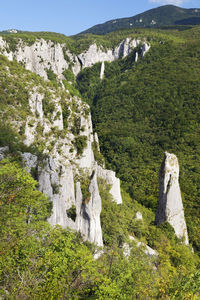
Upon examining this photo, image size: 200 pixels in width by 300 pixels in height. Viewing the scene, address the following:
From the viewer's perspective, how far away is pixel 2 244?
1095cm

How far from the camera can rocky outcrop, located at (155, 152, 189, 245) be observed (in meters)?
32.3

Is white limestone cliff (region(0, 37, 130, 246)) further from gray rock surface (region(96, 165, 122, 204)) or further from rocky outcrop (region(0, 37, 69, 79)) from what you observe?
rocky outcrop (region(0, 37, 69, 79))

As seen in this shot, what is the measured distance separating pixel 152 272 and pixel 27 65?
10733 cm

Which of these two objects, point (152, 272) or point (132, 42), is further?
point (132, 42)

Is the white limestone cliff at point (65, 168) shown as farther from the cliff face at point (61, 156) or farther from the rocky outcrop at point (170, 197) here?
the rocky outcrop at point (170, 197)

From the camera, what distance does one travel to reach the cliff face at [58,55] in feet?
349

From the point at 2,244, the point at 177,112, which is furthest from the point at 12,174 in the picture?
the point at 177,112

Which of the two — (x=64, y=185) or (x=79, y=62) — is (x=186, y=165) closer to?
(x=64, y=185)

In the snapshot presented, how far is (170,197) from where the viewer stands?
3231 cm

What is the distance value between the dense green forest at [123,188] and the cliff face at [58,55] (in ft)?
19.6

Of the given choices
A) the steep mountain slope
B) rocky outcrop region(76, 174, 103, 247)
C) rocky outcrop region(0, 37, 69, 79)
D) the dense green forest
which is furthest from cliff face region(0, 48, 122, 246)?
rocky outcrop region(0, 37, 69, 79)

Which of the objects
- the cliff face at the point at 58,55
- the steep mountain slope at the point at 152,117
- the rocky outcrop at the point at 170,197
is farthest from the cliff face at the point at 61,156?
the cliff face at the point at 58,55

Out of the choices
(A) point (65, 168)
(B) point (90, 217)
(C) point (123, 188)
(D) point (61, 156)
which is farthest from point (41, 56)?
(B) point (90, 217)

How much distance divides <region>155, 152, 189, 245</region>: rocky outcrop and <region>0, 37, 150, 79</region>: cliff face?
71651 millimetres
